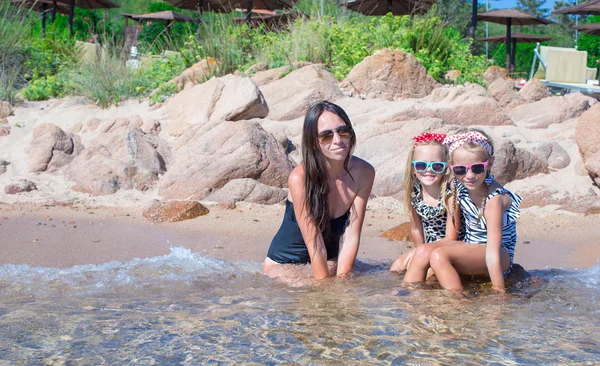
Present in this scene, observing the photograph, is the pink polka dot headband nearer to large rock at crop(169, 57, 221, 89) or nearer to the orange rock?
the orange rock

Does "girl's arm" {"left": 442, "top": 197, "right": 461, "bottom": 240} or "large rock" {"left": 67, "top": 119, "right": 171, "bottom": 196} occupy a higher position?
"girl's arm" {"left": 442, "top": 197, "right": 461, "bottom": 240}

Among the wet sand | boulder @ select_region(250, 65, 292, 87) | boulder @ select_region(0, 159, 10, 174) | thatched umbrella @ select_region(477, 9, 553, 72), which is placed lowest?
the wet sand

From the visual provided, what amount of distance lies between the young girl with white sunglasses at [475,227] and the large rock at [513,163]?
358cm

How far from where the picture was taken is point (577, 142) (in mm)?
7668

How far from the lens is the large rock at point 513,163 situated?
755 cm

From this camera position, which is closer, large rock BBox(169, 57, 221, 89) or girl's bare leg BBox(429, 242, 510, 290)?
girl's bare leg BBox(429, 242, 510, 290)

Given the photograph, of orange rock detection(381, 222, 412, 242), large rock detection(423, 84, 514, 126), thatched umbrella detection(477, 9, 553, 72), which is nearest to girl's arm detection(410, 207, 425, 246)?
orange rock detection(381, 222, 412, 242)

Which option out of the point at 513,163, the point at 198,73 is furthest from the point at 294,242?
the point at 198,73

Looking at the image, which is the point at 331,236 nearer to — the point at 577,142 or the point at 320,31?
the point at 577,142

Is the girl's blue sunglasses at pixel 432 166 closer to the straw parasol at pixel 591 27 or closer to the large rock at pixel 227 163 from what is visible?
the large rock at pixel 227 163

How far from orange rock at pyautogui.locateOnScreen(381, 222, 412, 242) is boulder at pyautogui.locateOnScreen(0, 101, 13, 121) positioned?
21.5 feet

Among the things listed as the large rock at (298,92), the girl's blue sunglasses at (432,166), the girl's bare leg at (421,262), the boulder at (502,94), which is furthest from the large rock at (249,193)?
the boulder at (502,94)

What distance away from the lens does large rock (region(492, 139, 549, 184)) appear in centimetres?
755

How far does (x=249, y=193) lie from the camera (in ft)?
23.5
